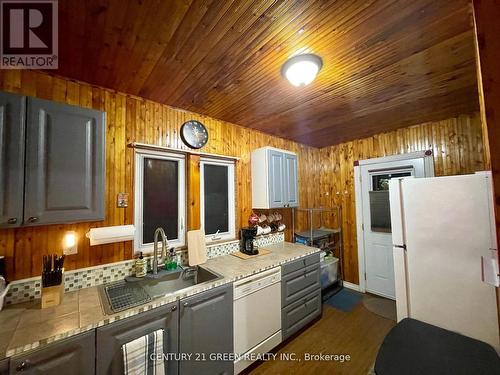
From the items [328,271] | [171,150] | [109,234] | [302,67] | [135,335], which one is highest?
[302,67]

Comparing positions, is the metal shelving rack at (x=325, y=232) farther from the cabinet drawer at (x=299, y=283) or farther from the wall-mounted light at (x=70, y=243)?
the wall-mounted light at (x=70, y=243)

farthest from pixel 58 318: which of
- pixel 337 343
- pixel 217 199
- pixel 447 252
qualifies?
pixel 447 252

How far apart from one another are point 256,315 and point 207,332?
0.52 m

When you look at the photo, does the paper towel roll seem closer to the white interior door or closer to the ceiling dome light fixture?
the ceiling dome light fixture

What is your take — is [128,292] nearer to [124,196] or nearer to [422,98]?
[124,196]

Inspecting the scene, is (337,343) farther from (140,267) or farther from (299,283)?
(140,267)

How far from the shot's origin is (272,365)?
71.7 inches

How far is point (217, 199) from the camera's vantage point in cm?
244

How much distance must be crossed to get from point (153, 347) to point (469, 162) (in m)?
3.67

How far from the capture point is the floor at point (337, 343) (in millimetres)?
1771

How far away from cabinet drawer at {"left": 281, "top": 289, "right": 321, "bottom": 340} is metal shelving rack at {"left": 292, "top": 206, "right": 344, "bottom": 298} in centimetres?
74

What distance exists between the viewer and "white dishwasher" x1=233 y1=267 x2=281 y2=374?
170 centimetres

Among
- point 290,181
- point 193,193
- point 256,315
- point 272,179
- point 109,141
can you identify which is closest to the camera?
point 109,141

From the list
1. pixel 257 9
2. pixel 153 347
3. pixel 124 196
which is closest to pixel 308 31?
pixel 257 9
